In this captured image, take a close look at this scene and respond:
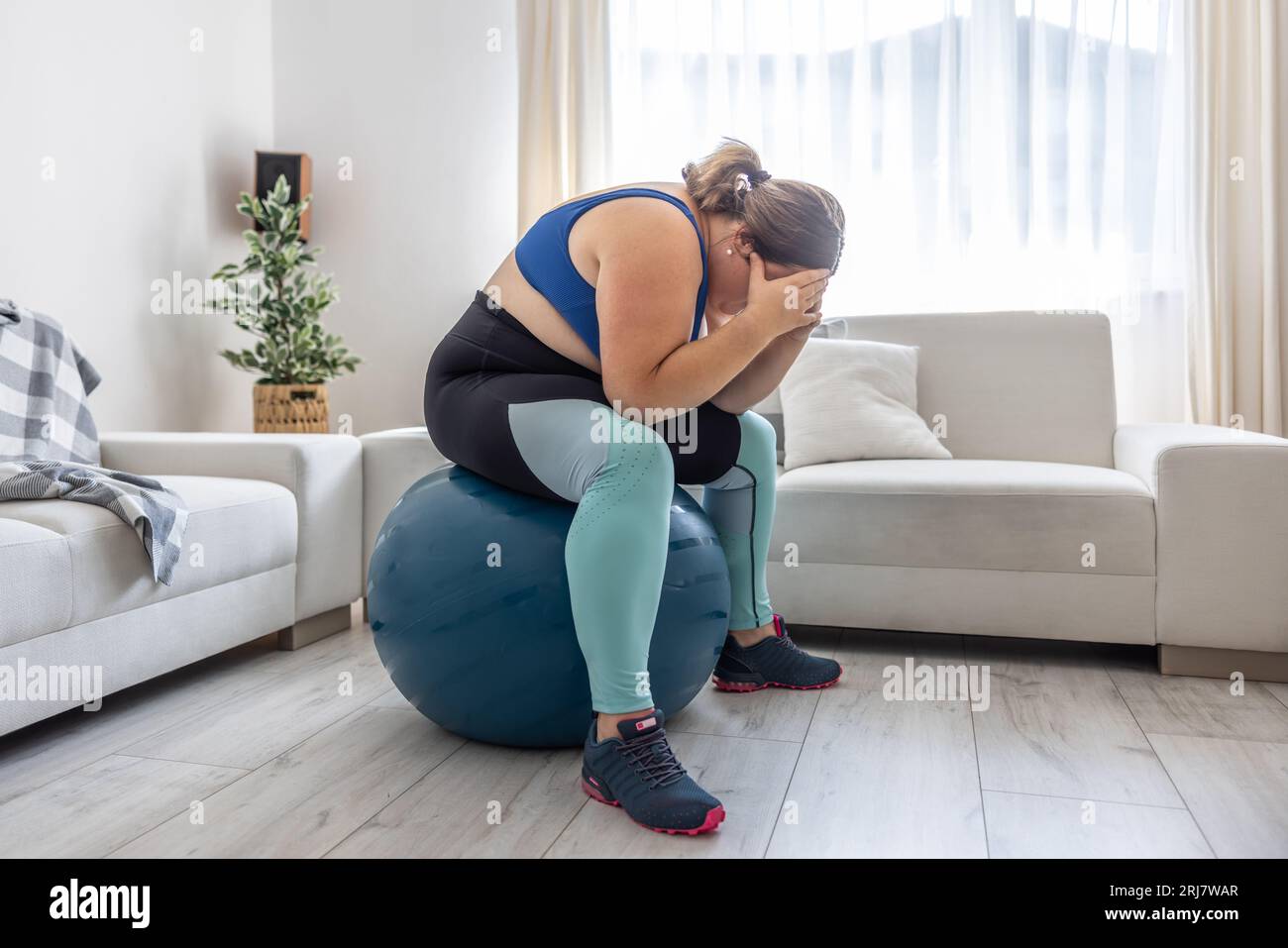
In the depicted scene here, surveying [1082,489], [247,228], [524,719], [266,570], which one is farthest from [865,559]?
[247,228]

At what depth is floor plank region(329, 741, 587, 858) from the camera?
49.6 inches

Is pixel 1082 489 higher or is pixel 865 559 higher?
pixel 1082 489

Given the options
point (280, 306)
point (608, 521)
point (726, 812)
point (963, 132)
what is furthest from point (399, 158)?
point (726, 812)

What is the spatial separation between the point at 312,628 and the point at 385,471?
43 cm

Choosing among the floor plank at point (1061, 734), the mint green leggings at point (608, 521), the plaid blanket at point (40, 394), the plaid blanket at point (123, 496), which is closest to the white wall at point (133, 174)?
the plaid blanket at point (40, 394)

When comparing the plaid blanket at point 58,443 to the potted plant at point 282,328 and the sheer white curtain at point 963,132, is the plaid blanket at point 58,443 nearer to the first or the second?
the potted plant at point 282,328

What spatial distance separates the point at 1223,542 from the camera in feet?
6.61

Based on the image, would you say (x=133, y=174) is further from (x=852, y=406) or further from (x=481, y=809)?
(x=481, y=809)

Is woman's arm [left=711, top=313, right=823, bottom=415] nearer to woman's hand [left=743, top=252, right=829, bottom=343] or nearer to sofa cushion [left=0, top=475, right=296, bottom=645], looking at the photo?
woman's hand [left=743, top=252, right=829, bottom=343]

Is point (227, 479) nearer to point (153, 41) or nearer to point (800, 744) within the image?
point (800, 744)

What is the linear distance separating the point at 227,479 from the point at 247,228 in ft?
5.46

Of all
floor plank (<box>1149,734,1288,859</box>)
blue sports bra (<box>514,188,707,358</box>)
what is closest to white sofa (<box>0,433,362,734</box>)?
blue sports bra (<box>514,188,707,358</box>)

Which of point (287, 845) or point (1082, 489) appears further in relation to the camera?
point (1082, 489)
